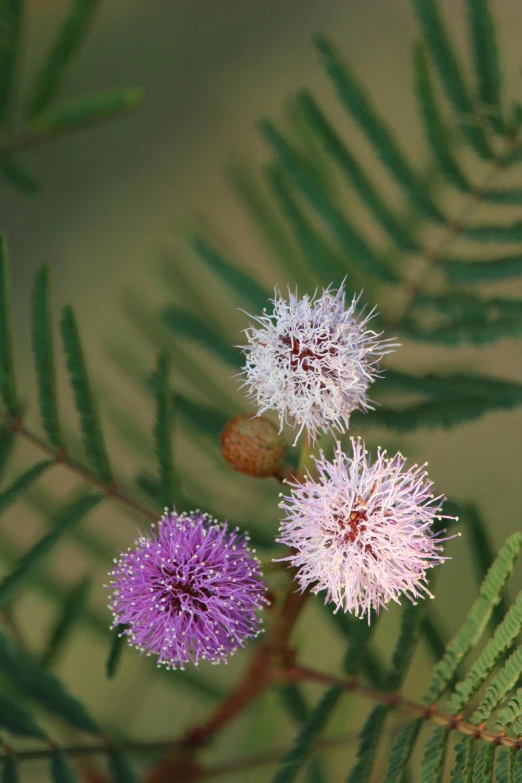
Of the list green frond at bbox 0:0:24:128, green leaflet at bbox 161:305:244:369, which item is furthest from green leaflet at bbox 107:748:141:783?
green frond at bbox 0:0:24:128

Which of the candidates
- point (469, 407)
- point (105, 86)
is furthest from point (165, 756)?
point (105, 86)

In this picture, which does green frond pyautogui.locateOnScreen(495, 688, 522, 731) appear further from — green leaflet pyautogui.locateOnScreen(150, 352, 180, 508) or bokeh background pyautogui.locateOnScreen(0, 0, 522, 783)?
bokeh background pyautogui.locateOnScreen(0, 0, 522, 783)

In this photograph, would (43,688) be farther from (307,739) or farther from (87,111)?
(87,111)

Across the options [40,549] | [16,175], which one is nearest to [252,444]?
[40,549]

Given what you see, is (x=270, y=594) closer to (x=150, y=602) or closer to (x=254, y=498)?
(x=150, y=602)

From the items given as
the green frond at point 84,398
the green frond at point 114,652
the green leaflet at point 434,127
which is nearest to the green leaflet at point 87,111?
the green frond at point 84,398

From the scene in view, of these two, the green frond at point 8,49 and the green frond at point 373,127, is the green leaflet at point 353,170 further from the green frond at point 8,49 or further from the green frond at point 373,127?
the green frond at point 8,49
